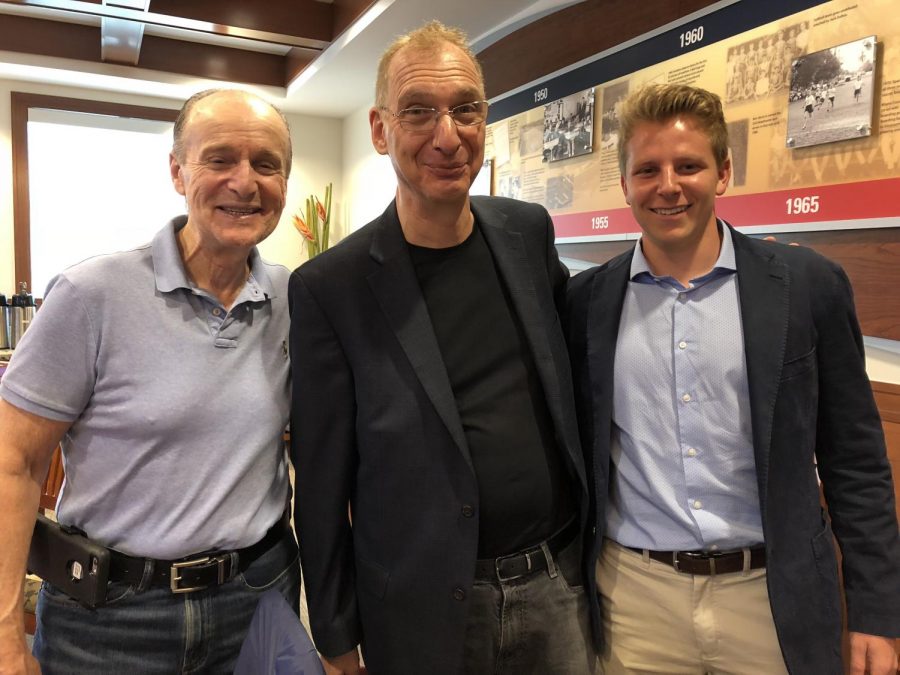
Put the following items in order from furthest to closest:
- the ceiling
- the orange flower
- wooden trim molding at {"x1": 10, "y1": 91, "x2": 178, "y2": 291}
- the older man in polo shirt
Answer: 1. the orange flower
2. wooden trim molding at {"x1": 10, "y1": 91, "x2": 178, "y2": 291}
3. the ceiling
4. the older man in polo shirt

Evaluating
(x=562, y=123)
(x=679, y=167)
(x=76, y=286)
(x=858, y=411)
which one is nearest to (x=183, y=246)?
(x=76, y=286)

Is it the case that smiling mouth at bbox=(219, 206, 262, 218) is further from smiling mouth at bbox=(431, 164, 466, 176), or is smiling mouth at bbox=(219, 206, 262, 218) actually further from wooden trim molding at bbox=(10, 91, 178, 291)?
wooden trim molding at bbox=(10, 91, 178, 291)

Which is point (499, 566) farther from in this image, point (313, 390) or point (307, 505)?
point (313, 390)

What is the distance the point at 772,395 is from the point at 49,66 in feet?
18.5

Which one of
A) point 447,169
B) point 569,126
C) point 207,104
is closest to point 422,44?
point 447,169

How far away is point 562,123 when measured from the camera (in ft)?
10.7

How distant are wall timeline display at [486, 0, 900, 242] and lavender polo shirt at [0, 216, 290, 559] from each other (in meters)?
1.80

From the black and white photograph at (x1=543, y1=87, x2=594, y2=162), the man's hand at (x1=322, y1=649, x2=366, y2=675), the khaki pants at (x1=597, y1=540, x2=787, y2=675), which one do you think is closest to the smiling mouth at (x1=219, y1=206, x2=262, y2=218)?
the man's hand at (x1=322, y1=649, x2=366, y2=675)

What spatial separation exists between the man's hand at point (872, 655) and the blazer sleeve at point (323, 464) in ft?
3.30

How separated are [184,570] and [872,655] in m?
1.33

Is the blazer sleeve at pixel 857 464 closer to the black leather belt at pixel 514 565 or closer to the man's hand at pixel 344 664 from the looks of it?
the black leather belt at pixel 514 565

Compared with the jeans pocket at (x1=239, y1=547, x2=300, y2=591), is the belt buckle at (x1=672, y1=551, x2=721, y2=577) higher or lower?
higher

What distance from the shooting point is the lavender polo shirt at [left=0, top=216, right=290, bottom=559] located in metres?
1.17

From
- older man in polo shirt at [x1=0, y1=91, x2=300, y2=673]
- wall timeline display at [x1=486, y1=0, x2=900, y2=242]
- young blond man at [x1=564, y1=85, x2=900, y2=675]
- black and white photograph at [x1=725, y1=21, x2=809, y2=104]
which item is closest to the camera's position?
older man in polo shirt at [x1=0, y1=91, x2=300, y2=673]
